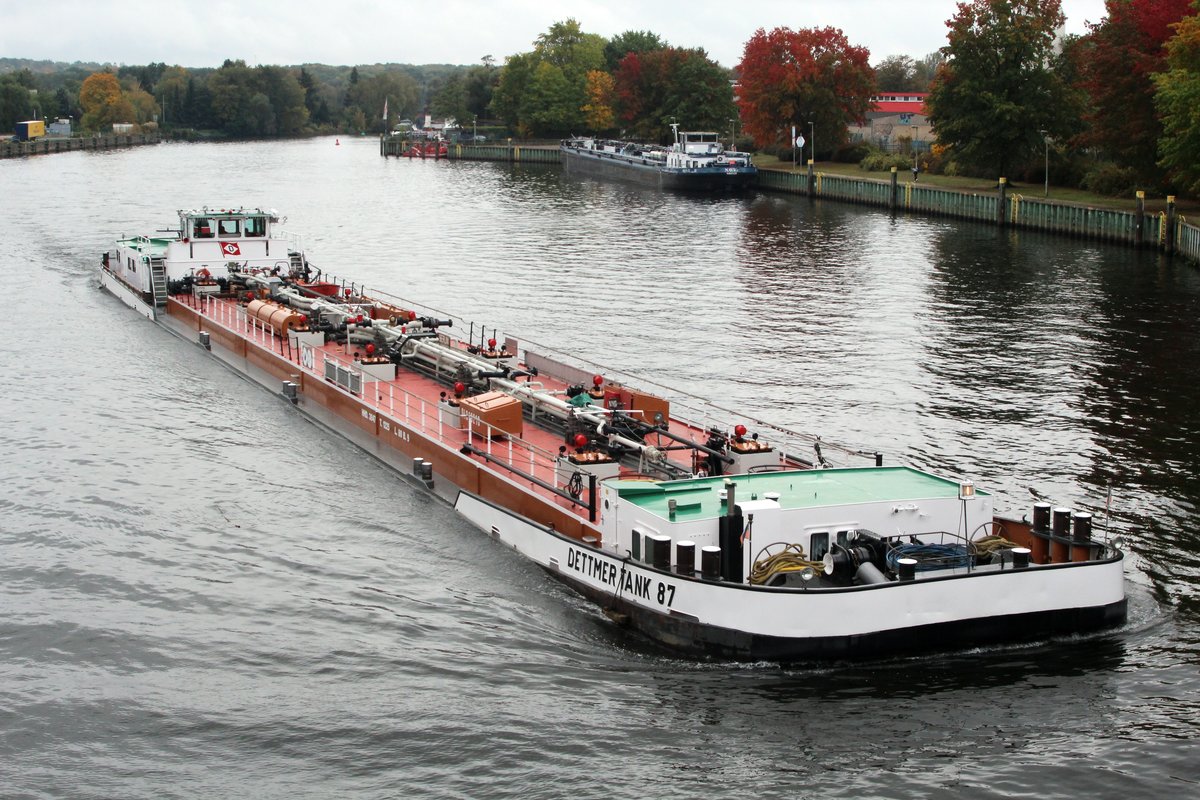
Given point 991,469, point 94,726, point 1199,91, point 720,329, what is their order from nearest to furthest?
point 94,726, point 991,469, point 720,329, point 1199,91

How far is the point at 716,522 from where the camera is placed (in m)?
22.2

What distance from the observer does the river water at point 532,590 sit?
1898 cm

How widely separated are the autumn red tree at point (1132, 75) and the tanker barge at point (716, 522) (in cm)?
5347

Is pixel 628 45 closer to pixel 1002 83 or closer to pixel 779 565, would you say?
pixel 1002 83

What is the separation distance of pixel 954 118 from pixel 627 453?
76579mm

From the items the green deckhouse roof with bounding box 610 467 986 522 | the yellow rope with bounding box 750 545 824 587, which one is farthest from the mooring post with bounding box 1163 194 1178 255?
the yellow rope with bounding box 750 545 824 587

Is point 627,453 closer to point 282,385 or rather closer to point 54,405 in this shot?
point 282,385

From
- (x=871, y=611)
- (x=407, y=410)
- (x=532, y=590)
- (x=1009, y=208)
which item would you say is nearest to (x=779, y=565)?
(x=871, y=611)

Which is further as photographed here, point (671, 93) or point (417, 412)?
point (671, 93)

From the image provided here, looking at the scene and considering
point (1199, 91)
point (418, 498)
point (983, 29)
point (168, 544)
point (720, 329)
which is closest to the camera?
point (168, 544)

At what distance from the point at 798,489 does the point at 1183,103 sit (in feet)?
171

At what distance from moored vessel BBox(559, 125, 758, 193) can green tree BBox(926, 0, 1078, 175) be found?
27010 mm

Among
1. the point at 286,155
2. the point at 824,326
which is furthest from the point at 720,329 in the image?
the point at 286,155

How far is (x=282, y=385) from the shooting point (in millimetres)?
39875
